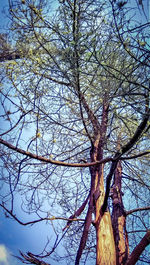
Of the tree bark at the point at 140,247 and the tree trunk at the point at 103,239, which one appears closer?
the tree bark at the point at 140,247

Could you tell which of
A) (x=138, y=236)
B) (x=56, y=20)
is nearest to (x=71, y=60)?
(x=56, y=20)

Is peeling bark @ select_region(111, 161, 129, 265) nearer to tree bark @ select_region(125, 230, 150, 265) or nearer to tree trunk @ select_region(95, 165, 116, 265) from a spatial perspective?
tree trunk @ select_region(95, 165, 116, 265)

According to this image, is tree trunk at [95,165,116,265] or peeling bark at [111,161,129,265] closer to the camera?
tree trunk at [95,165,116,265]

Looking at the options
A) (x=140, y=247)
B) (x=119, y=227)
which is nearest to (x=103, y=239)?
(x=140, y=247)

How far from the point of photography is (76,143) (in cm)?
Result: 372

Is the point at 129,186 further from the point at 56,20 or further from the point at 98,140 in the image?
the point at 56,20

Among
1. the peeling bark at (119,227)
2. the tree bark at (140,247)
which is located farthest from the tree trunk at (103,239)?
the peeling bark at (119,227)

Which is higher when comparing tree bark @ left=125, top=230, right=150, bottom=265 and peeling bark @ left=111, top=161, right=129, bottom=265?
peeling bark @ left=111, top=161, right=129, bottom=265

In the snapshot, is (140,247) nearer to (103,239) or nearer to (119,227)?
(103,239)

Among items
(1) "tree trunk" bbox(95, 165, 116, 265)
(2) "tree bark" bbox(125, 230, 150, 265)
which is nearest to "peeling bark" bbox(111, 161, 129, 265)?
(1) "tree trunk" bbox(95, 165, 116, 265)

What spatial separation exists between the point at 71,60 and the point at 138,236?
134 inches

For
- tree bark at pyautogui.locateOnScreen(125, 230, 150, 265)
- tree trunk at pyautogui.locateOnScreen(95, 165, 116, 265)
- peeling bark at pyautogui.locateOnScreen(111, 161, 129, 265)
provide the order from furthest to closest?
1. peeling bark at pyautogui.locateOnScreen(111, 161, 129, 265)
2. tree trunk at pyautogui.locateOnScreen(95, 165, 116, 265)
3. tree bark at pyautogui.locateOnScreen(125, 230, 150, 265)

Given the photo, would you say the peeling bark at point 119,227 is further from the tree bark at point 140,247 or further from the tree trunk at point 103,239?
the tree bark at point 140,247

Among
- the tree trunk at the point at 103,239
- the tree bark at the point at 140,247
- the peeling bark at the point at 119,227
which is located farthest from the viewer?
the peeling bark at the point at 119,227
